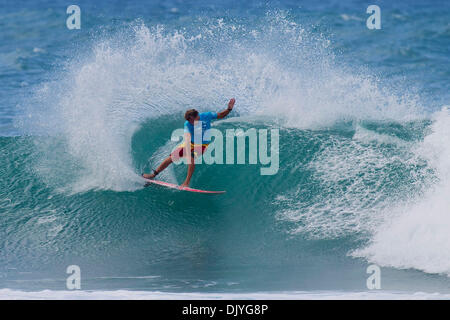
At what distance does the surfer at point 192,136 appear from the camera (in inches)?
380

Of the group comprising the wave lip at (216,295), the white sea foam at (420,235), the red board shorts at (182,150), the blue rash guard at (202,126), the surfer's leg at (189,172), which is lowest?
the wave lip at (216,295)

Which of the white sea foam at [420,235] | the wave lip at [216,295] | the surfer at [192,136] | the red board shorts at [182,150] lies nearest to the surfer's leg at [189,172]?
the surfer at [192,136]

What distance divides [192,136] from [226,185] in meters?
1.47

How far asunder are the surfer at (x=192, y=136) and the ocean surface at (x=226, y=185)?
641 mm

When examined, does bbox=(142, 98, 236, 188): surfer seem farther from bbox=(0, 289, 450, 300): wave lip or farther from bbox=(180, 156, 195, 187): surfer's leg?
bbox=(0, 289, 450, 300): wave lip

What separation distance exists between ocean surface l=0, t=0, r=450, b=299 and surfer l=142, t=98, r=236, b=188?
641mm

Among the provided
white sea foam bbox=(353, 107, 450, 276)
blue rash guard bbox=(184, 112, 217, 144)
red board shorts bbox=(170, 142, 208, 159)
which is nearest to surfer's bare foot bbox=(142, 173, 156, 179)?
red board shorts bbox=(170, 142, 208, 159)

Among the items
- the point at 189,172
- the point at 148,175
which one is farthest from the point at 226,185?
the point at 148,175

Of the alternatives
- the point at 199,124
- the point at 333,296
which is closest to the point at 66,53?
the point at 199,124

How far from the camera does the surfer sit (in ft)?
31.6

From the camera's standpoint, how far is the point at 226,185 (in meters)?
11.0

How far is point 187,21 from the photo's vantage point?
90.0 ft

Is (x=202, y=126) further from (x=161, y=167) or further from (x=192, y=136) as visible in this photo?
(x=161, y=167)

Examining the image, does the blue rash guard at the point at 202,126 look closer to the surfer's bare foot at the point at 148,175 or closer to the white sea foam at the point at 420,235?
the surfer's bare foot at the point at 148,175
